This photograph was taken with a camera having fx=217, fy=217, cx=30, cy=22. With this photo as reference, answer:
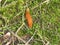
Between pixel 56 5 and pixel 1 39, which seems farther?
pixel 56 5

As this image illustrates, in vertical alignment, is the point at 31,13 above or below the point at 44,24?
above

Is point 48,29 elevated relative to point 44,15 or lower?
lower

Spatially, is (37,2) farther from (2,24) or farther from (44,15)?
(2,24)

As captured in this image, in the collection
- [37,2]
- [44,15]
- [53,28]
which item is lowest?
[53,28]

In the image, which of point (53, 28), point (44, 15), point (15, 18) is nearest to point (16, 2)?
point (15, 18)

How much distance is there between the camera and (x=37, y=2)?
2.88 metres

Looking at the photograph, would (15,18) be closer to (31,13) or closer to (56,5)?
(31,13)

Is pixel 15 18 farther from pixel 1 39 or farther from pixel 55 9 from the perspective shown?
pixel 55 9

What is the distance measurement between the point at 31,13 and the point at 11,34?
A: 15.1 inches

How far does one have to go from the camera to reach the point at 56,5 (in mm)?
2932

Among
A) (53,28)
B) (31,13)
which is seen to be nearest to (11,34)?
(31,13)

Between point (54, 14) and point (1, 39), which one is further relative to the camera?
point (54, 14)

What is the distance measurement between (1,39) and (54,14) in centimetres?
78

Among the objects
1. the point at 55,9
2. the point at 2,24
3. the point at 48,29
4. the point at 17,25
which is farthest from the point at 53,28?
the point at 2,24
